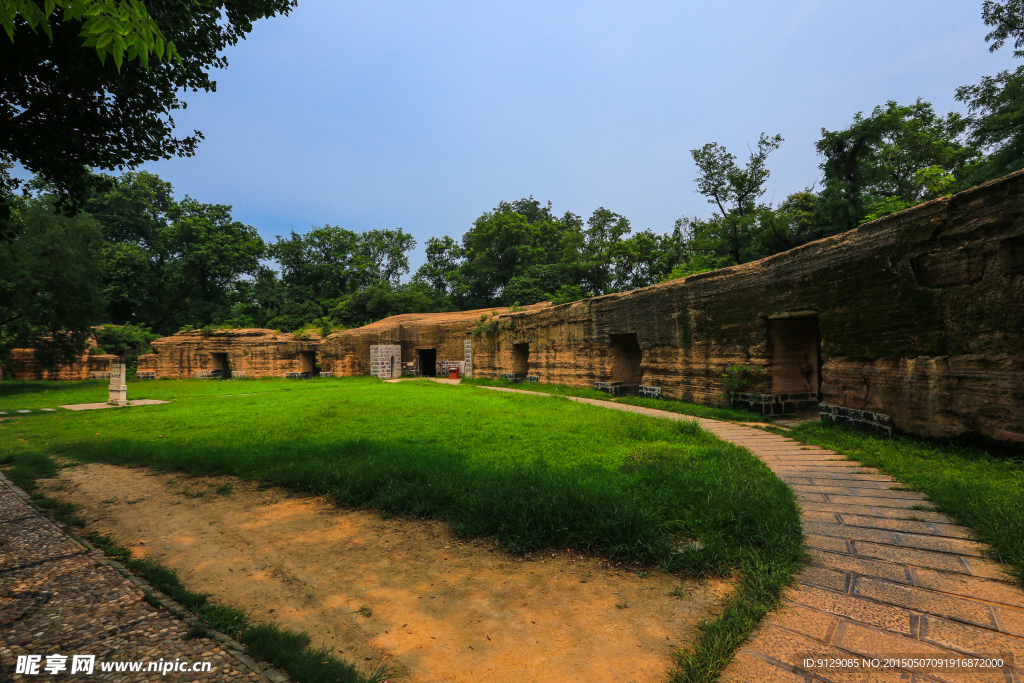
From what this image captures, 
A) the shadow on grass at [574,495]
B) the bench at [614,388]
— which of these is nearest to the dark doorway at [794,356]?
the shadow on grass at [574,495]

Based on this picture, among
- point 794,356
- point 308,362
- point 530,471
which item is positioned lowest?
point 530,471

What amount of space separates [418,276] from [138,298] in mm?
23255

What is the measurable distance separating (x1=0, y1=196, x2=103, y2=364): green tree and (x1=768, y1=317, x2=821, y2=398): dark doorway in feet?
81.5

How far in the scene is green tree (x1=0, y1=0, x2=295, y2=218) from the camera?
4039mm

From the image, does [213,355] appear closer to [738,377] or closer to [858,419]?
[738,377]

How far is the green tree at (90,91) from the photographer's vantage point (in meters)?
4.04

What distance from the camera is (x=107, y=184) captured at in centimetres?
581

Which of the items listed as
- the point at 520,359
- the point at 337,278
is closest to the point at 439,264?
the point at 337,278

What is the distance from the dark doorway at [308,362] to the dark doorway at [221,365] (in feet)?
14.4

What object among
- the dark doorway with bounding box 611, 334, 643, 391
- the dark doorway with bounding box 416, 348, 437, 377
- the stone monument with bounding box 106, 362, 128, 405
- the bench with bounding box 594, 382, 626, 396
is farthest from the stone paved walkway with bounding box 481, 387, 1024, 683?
the dark doorway with bounding box 416, 348, 437, 377

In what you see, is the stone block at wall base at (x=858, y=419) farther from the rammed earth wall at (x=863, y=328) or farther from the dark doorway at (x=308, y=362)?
the dark doorway at (x=308, y=362)

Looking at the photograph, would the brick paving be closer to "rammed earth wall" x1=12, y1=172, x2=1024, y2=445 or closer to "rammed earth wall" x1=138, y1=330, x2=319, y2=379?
"rammed earth wall" x1=12, y1=172, x2=1024, y2=445

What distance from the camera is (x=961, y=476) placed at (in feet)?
13.6

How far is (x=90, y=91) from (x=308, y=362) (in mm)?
25008
